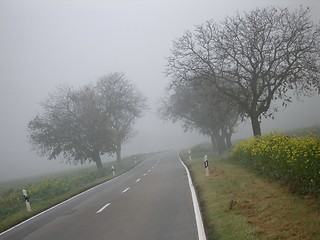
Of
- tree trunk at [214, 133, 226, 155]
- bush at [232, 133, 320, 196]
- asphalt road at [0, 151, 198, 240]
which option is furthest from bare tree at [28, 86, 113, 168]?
bush at [232, 133, 320, 196]

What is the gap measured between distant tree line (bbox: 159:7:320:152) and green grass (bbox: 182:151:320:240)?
44.5 ft

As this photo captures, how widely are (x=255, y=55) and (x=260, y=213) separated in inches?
764

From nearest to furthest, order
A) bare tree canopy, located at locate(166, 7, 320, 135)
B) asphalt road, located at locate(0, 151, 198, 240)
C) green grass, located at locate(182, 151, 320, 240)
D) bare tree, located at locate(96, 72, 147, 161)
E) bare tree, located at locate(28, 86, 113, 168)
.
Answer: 1. green grass, located at locate(182, 151, 320, 240)
2. asphalt road, located at locate(0, 151, 198, 240)
3. bare tree canopy, located at locate(166, 7, 320, 135)
4. bare tree, located at locate(28, 86, 113, 168)
5. bare tree, located at locate(96, 72, 147, 161)

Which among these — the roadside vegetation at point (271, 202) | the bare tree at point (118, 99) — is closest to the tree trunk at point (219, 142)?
the bare tree at point (118, 99)

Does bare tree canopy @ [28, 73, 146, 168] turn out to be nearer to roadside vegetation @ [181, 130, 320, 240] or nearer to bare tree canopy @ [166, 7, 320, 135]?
bare tree canopy @ [166, 7, 320, 135]

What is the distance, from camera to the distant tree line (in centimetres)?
2369

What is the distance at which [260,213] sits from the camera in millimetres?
8688

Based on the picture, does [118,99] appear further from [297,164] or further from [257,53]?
[297,164]

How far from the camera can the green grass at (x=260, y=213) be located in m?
6.84

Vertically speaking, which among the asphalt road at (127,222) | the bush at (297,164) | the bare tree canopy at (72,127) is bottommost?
the asphalt road at (127,222)

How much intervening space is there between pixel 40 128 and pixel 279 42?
2773cm

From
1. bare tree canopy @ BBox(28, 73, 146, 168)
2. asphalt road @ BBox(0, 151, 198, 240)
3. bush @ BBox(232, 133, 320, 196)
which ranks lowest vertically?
asphalt road @ BBox(0, 151, 198, 240)

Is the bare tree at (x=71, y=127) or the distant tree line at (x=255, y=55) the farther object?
the bare tree at (x=71, y=127)

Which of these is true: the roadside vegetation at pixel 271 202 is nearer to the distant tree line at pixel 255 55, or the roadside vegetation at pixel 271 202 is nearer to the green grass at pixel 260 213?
the green grass at pixel 260 213
